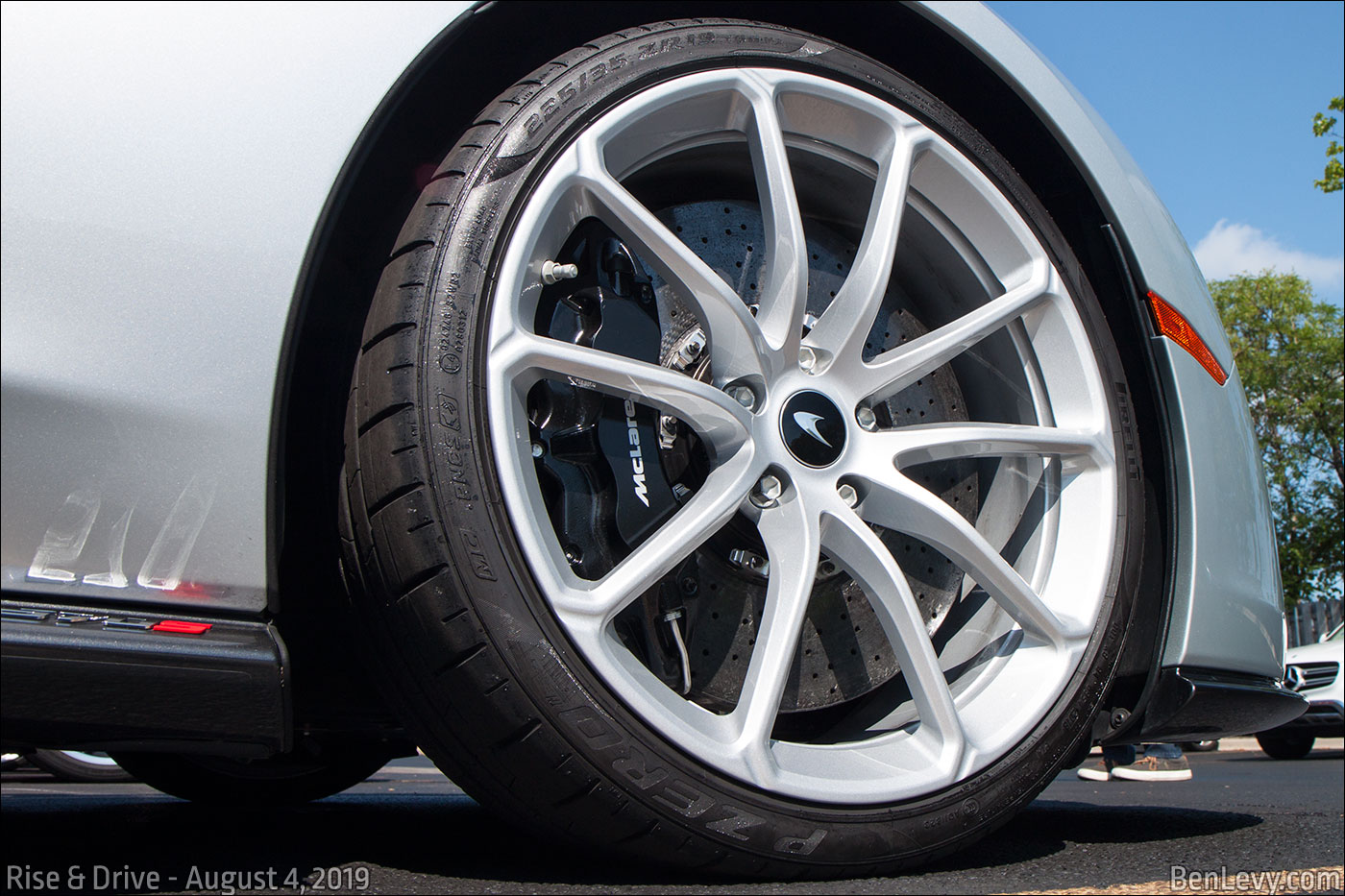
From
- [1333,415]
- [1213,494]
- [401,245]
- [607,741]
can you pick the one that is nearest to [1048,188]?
[1213,494]

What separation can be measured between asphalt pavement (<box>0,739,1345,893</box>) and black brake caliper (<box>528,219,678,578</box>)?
17.3 inches

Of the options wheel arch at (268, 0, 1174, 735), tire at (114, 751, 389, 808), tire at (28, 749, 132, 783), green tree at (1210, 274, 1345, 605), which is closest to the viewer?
wheel arch at (268, 0, 1174, 735)

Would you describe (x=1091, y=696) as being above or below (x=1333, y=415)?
below

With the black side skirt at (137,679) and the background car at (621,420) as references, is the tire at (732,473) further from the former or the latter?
the black side skirt at (137,679)

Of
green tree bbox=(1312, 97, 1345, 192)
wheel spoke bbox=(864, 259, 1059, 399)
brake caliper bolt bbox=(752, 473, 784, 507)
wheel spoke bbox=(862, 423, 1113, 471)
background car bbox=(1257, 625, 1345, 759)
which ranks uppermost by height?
green tree bbox=(1312, 97, 1345, 192)

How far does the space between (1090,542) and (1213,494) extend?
0.24 m

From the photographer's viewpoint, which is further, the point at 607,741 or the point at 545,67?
the point at 545,67

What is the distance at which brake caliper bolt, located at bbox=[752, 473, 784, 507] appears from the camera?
1.48 metres

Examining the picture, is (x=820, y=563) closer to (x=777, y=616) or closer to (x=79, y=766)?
(x=777, y=616)

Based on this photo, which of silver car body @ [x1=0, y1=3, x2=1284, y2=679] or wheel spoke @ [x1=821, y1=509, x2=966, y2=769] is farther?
wheel spoke @ [x1=821, y1=509, x2=966, y2=769]

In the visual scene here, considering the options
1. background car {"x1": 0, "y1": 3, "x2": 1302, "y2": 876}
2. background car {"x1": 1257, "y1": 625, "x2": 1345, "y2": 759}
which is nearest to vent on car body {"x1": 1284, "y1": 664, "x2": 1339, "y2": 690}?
background car {"x1": 1257, "y1": 625, "x2": 1345, "y2": 759}

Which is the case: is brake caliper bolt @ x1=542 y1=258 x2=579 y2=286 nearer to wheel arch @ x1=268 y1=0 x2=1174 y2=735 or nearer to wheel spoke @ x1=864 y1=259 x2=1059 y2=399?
wheel arch @ x1=268 y1=0 x2=1174 y2=735

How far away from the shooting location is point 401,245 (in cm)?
133

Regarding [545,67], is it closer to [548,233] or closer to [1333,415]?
[548,233]
